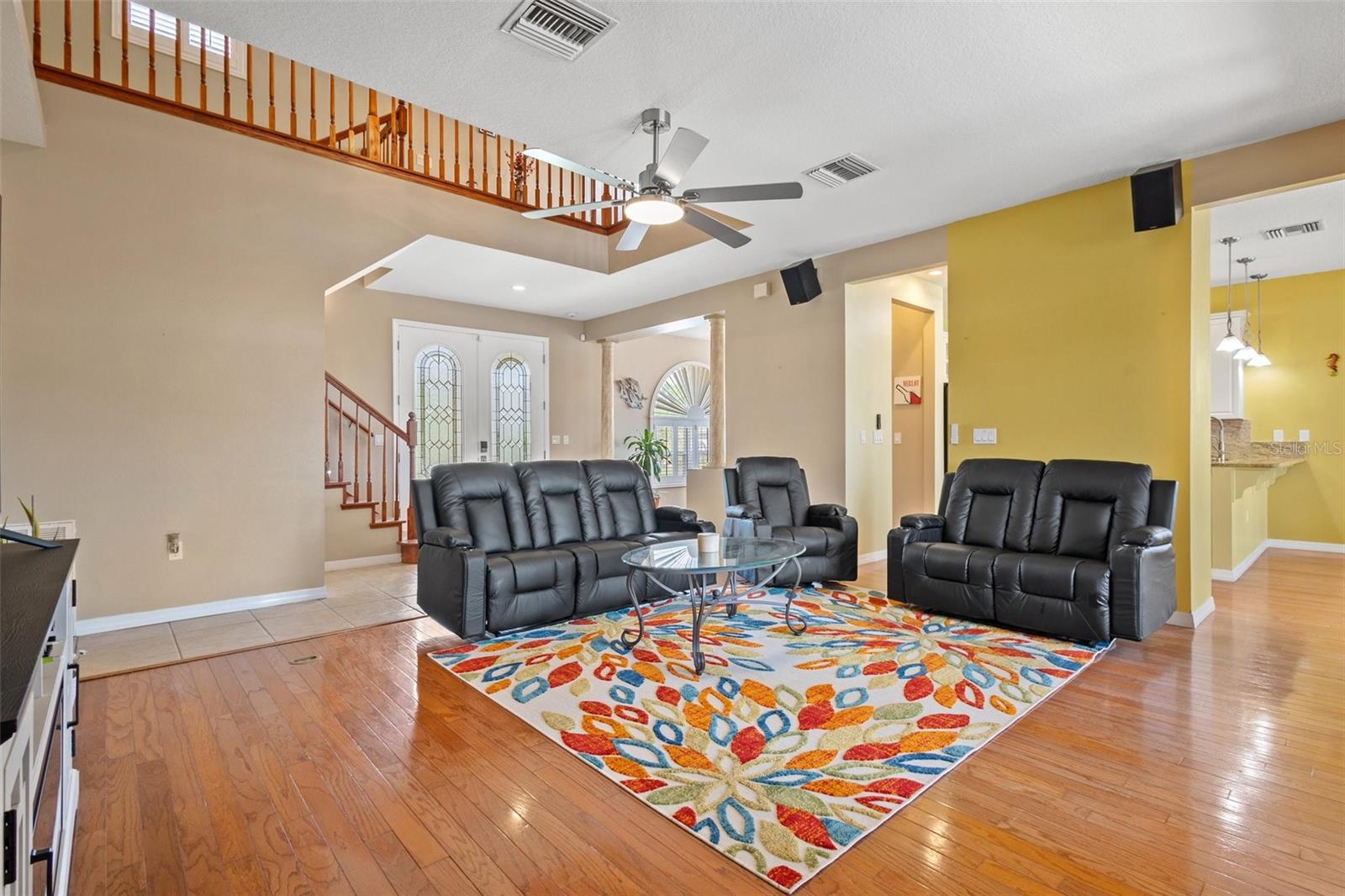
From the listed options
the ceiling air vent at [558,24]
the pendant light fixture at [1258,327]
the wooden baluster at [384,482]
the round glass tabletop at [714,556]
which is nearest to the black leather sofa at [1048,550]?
the round glass tabletop at [714,556]

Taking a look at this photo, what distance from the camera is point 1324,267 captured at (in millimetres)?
6445

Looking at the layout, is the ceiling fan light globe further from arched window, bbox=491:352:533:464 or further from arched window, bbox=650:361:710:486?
arched window, bbox=650:361:710:486

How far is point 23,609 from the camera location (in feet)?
4.47

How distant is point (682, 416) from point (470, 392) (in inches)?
146

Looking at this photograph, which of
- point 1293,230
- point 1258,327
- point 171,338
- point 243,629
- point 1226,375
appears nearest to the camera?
point 243,629

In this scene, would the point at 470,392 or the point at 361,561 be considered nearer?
the point at 361,561

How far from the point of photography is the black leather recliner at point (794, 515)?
16.3ft

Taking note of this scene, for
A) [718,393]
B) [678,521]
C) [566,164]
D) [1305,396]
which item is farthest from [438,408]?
[1305,396]

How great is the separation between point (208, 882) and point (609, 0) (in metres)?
3.17

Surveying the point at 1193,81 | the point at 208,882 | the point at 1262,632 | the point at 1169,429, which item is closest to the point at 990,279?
the point at 1169,429

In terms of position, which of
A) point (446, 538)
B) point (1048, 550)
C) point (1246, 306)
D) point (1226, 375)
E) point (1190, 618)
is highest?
point (1246, 306)

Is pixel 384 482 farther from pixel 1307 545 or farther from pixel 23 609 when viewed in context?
pixel 1307 545

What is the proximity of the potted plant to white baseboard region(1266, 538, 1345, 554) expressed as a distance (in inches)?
275

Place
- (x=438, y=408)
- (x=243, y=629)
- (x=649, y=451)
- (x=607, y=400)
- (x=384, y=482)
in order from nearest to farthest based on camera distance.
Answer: (x=243, y=629) → (x=384, y=482) → (x=438, y=408) → (x=607, y=400) → (x=649, y=451)
